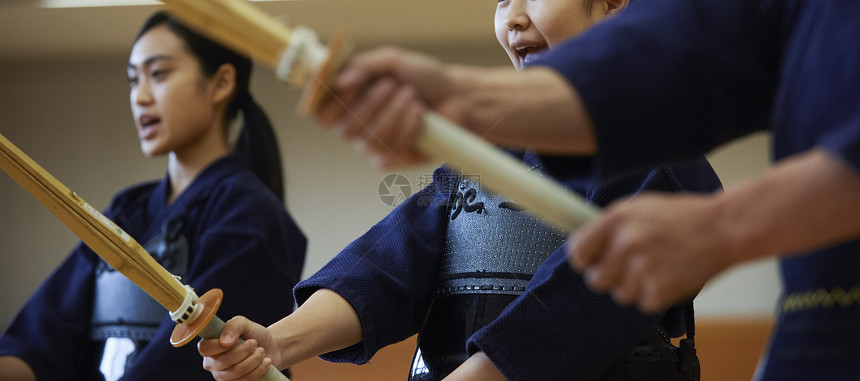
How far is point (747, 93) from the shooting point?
1.74 feet

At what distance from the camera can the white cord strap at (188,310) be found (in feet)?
2.76

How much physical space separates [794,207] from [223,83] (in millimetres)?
1414

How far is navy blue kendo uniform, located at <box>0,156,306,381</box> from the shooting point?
1383 millimetres

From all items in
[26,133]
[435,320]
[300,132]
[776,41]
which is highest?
[26,133]

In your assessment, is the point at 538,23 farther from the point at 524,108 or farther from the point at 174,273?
the point at 174,273

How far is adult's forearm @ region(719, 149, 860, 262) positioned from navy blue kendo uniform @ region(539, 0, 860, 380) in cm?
6

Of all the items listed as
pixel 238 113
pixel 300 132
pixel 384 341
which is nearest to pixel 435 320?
pixel 384 341

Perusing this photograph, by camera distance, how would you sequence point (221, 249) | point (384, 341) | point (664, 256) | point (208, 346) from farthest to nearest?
point (221, 249)
point (384, 341)
point (208, 346)
point (664, 256)

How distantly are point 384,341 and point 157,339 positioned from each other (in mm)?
516

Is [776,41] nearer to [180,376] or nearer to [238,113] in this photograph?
[180,376]

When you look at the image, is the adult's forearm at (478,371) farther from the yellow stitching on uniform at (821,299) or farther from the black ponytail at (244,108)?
the black ponytail at (244,108)

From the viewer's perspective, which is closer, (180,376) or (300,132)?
(180,376)

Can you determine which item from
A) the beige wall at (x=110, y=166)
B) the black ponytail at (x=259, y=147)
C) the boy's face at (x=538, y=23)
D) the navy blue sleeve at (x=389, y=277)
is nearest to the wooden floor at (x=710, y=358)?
the beige wall at (x=110, y=166)

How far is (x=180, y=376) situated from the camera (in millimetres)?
1311
